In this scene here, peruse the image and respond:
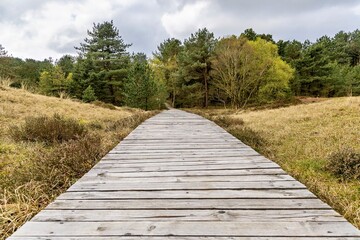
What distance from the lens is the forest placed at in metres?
28.0

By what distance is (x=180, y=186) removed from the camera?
253cm

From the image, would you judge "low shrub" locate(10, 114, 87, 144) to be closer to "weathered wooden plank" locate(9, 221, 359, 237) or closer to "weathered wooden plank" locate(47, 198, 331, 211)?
"weathered wooden plank" locate(47, 198, 331, 211)

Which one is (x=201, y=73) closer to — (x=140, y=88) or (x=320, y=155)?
(x=140, y=88)

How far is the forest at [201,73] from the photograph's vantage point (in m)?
28.0

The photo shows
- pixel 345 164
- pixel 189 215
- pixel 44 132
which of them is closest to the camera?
pixel 189 215

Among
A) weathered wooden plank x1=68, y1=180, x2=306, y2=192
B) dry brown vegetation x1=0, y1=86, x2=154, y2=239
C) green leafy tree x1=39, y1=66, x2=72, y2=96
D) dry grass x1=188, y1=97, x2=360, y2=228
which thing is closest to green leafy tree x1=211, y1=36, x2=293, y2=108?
dry grass x1=188, y1=97, x2=360, y2=228

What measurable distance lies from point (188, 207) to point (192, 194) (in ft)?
0.97

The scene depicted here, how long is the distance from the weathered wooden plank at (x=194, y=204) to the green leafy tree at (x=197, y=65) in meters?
34.3

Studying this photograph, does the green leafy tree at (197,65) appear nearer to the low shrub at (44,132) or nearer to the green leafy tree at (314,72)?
the green leafy tree at (314,72)

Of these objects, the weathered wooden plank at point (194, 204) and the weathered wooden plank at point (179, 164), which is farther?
the weathered wooden plank at point (179, 164)

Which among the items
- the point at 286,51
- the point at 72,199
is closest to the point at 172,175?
the point at 72,199

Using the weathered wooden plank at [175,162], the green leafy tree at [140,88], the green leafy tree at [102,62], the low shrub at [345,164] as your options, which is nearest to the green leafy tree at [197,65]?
the green leafy tree at [102,62]

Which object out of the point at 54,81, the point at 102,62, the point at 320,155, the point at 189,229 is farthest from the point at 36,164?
the point at 54,81

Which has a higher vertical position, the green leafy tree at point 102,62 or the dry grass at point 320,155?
the green leafy tree at point 102,62
